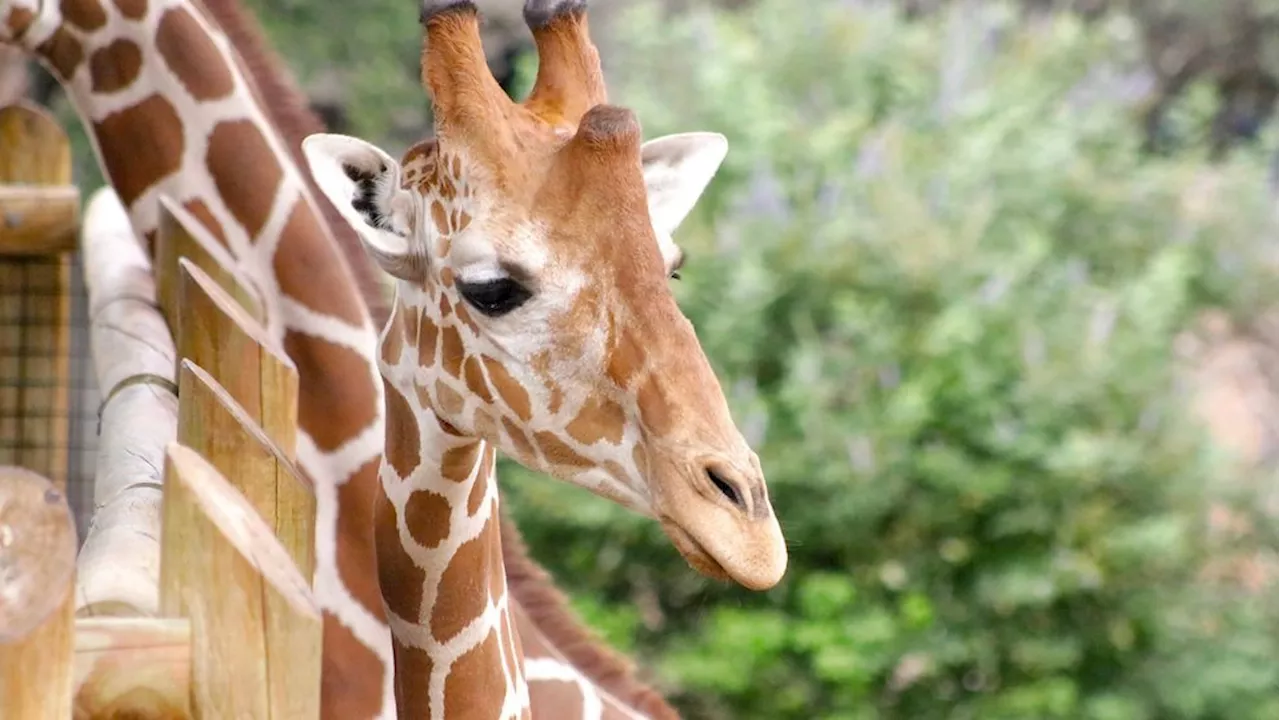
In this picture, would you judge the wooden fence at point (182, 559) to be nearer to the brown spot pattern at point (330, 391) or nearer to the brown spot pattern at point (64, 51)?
the brown spot pattern at point (330, 391)

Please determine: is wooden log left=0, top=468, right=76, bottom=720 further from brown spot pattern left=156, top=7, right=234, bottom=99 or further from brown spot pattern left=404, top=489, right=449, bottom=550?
brown spot pattern left=156, top=7, right=234, bottom=99

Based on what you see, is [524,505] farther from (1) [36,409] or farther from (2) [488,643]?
(2) [488,643]

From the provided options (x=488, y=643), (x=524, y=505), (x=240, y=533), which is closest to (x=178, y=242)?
(x=488, y=643)

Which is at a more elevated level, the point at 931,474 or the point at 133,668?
→ the point at 931,474

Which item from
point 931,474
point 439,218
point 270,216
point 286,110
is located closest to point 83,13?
point 286,110

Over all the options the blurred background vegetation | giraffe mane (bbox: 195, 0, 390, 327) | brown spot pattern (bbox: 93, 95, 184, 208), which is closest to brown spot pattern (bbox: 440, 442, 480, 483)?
giraffe mane (bbox: 195, 0, 390, 327)

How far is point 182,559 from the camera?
112 cm

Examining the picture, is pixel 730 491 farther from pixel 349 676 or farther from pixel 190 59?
pixel 190 59

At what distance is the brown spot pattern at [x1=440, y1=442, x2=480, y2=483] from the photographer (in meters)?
1.79

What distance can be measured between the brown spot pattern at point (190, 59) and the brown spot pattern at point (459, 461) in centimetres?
95

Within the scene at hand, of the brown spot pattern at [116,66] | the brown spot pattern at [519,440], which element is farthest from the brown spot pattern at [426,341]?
the brown spot pattern at [116,66]

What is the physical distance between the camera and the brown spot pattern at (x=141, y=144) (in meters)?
2.49

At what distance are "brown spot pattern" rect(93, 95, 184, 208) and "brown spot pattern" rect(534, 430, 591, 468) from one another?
1052 millimetres

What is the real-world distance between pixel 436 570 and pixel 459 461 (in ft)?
0.40
